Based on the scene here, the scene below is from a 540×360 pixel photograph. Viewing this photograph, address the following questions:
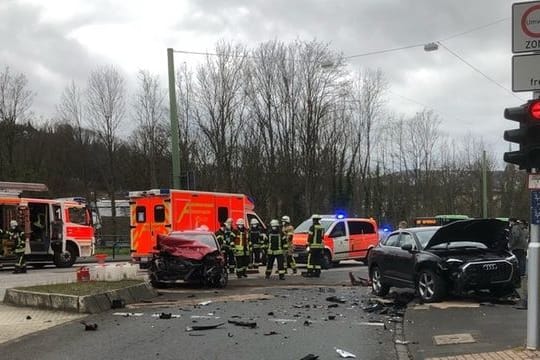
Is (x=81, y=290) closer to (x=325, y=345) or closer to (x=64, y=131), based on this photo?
(x=325, y=345)

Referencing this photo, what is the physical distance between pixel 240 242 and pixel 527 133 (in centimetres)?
1326

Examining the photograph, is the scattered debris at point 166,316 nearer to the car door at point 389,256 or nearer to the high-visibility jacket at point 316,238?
the car door at point 389,256

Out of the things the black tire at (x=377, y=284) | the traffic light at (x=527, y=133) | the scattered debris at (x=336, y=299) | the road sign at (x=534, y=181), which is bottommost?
the scattered debris at (x=336, y=299)

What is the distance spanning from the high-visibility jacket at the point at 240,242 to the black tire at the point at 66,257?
33.5ft

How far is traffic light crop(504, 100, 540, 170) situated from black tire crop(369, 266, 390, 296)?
751 centimetres

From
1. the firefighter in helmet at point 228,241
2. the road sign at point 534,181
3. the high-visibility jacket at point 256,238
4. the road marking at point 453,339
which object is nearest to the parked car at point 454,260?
the road marking at point 453,339

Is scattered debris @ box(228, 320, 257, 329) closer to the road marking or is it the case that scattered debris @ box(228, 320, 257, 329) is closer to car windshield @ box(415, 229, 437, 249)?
the road marking

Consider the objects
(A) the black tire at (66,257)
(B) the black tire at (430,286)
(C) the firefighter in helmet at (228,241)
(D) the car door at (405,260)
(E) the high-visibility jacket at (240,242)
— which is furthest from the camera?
(A) the black tire at (66,257)

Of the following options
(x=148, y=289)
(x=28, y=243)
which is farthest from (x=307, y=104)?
(x=148, y=289)

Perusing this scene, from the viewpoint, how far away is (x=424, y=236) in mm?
13492

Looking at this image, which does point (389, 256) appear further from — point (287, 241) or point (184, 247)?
point (287, 241)

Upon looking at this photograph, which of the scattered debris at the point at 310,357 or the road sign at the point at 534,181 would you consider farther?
the scattered debris at the point at 310,357

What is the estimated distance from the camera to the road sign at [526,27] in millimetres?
7477

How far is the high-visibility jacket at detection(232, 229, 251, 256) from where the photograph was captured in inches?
785
